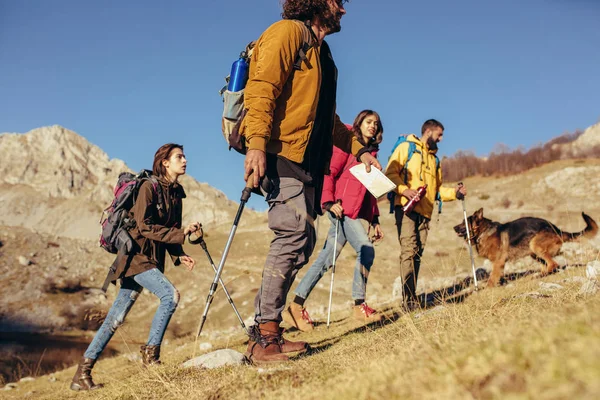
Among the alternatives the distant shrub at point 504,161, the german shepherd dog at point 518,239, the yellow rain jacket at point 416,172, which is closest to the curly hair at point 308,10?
the yellow rain jacket at point 416,172

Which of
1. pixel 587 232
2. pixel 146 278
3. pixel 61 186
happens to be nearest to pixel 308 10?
pixel 146 278

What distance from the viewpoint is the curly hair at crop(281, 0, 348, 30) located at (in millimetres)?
3785

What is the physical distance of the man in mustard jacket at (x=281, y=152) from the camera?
10.8 feet

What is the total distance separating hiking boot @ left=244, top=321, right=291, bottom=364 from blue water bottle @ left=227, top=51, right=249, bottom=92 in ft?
5.96

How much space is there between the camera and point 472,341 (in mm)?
1758

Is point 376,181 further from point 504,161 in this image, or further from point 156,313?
point 504,161

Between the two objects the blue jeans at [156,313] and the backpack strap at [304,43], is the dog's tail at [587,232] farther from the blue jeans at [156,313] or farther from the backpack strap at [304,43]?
the blue jeans at [156,313]

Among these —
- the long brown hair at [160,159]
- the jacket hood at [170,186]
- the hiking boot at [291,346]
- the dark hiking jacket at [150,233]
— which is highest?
the long brown hair at [160,159]

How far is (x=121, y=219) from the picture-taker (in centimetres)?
501

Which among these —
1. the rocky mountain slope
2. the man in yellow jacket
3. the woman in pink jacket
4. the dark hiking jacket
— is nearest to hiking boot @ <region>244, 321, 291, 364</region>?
the dark hiking jacket

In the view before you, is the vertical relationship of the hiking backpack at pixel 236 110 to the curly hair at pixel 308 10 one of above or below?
below

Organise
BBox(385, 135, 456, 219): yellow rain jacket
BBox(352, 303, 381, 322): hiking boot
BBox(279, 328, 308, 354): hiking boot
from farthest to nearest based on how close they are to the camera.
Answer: BBox(385, 135, 456, 219): yellow rain jacket → BBox(352, 303, 381, 322): hiking boot → BBox(279, 328, 308, 354): hiking boot

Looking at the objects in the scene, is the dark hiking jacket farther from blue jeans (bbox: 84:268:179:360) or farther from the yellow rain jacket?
the yellow rain jacket

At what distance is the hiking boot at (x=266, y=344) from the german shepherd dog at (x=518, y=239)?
5.98 metres
